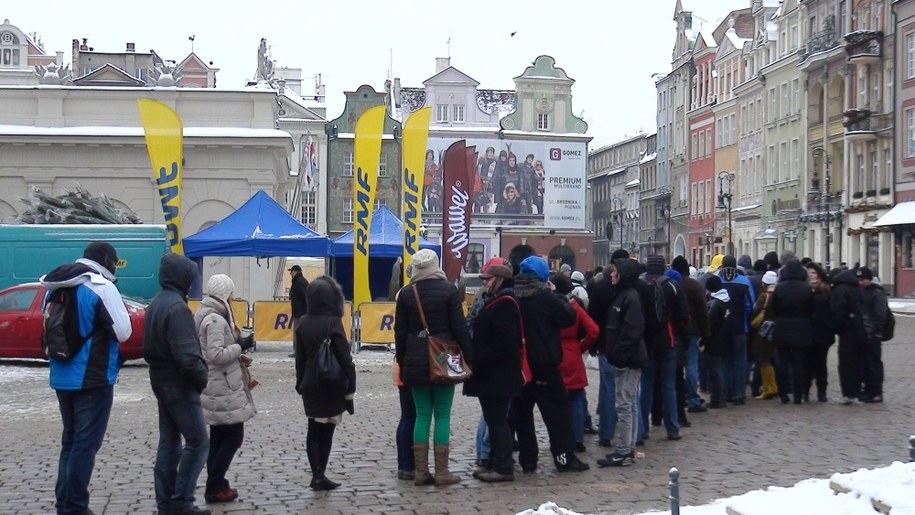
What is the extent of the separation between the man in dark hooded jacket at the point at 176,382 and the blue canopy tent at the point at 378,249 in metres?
19.9

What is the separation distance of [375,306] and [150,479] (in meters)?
15.9

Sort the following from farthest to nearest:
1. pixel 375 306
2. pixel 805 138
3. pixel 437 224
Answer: pixel 437 224
pixel 805 138
pixel 375 306

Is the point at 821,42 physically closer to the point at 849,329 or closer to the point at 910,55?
the point at 910,55

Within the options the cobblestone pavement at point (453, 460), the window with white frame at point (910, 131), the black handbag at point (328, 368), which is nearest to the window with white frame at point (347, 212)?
the window with white frame at point (910, 131)

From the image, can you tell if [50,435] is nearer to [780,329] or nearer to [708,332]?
[708,332]

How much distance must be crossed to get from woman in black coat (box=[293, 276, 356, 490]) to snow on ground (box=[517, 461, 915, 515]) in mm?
2400

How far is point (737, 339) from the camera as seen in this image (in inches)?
615

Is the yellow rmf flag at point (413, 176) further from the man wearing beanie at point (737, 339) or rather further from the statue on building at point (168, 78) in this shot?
the statue on building at point (168, 78)

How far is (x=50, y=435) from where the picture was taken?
13.1 metres

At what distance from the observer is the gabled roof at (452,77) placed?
3002 inches

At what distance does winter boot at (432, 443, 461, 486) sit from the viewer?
9.84 meters

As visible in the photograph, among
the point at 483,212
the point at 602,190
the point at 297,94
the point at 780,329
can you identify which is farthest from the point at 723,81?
the point at 780,329

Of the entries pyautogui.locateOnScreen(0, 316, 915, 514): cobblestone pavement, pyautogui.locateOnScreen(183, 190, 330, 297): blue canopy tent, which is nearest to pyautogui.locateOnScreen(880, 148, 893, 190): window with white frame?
pyautogui.locateOnScreen(183, 190, 330, 297): blue canopy tent

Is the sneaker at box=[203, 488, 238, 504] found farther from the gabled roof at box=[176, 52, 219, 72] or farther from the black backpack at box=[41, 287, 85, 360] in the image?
the gabled roof at box=[176, 52, 219, 72]
